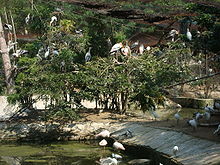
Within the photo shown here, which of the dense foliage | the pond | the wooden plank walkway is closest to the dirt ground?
the wooden plank walkway

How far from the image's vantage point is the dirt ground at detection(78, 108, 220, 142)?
25.3 feet

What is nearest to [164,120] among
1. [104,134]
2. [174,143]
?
[104,134]

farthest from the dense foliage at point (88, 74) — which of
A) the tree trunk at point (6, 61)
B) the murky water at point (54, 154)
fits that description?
the murky water at point (54, 154)

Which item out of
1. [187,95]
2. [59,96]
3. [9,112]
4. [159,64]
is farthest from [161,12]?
[187,95]

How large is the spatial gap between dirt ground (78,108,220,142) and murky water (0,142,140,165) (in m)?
1.28

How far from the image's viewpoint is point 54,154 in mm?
8016

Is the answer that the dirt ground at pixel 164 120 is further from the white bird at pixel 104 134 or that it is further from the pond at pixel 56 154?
the pond at pixel 56 154

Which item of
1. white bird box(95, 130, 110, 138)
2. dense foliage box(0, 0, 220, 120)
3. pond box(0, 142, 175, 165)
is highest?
dense foliage box(0, 0, 220, 120)

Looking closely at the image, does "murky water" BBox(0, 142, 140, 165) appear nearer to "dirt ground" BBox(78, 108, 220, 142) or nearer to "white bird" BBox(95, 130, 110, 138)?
"white bird" BBox(95, 130, 110, 138)

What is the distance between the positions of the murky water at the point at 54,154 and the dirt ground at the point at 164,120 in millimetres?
1285

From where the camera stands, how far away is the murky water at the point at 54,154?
24.2 ft

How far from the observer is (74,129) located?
31.6 ft

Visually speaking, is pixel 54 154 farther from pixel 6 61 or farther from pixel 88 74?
pixel 6 61

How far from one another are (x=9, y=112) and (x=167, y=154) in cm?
560
